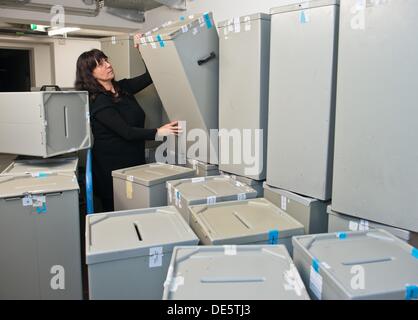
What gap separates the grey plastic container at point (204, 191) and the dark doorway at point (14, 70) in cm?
521

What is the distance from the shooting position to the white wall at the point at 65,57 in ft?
20.1

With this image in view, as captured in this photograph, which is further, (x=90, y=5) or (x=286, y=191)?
(x=90, y=5)

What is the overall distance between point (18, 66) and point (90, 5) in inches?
150

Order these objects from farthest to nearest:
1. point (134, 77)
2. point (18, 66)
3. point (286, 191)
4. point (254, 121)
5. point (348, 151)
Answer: point (18, 66), point (134, 77), point (254, 121), point (286, 191), point (348, 151)

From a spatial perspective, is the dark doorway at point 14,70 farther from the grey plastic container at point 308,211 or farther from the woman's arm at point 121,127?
the grey plastic container at point 308,211

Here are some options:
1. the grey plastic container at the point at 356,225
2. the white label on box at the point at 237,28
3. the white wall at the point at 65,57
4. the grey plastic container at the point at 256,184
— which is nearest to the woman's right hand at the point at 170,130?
the grey plastic container at the point at 256,184

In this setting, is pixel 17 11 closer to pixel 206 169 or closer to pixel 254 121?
pixel 206 169

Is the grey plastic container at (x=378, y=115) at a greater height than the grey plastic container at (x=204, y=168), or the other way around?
the grey plastic container at (x=378, y=115)

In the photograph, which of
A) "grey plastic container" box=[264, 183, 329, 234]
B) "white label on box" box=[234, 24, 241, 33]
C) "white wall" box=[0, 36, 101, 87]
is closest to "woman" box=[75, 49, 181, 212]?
"white label on box" box=[234, 24, 241, 33]

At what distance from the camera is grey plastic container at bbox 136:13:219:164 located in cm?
228

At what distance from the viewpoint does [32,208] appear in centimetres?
200
